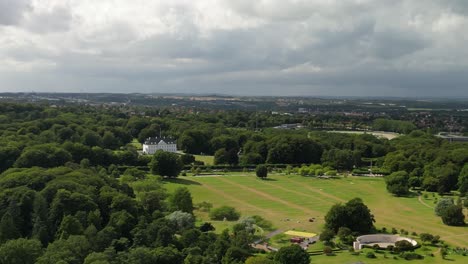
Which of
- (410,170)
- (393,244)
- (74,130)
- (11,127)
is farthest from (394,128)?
(393,244)

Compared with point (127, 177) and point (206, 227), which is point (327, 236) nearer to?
point (206, 227)

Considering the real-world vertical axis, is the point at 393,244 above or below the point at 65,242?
below

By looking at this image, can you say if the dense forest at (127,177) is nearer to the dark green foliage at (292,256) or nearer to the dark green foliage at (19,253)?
the dark green foliage at (19,253)

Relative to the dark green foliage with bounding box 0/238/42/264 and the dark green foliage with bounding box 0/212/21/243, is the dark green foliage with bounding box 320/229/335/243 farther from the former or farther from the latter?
the dark green foliage with bounding box 0/212/21/243

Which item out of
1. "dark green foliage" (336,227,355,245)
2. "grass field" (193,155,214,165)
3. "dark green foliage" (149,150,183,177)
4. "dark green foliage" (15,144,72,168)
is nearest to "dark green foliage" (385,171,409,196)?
"dark green foliage" (336,227,355,245)

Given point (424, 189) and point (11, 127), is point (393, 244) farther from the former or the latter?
point (11, 127)
